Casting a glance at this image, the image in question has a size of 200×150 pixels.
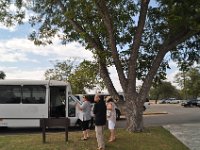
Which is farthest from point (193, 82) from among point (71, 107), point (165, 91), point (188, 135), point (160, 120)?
point (188, 135)

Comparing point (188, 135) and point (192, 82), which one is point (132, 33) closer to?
point (188, 135)

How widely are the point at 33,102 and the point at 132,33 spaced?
689cm

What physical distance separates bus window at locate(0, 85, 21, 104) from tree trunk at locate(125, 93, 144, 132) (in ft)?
24.4

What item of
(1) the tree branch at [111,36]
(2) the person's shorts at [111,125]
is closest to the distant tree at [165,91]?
(1) the tree branch at [111,36]

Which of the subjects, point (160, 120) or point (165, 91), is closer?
point (160, 120)

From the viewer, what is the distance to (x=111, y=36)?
19125 mm

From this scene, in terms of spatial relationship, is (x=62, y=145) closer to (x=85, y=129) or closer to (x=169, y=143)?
(x=85, y=129)

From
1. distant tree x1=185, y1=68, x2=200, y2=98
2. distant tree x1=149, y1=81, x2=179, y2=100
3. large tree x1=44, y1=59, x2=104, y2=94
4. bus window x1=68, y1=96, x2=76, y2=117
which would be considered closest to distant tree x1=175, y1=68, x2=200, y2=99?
distant tree x1=185, y1=68, x2=200, y2=98

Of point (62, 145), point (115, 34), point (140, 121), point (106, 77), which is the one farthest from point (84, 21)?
point (62, 145)

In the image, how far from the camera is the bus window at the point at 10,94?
931 inches

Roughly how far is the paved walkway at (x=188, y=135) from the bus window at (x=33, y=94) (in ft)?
23.6

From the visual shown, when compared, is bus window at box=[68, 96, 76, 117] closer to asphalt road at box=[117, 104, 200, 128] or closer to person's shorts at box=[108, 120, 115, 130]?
asphalt road at box=[117, 104, 200, 128]

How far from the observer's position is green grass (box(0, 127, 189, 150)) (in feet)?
50.3

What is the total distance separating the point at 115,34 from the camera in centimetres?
2000
